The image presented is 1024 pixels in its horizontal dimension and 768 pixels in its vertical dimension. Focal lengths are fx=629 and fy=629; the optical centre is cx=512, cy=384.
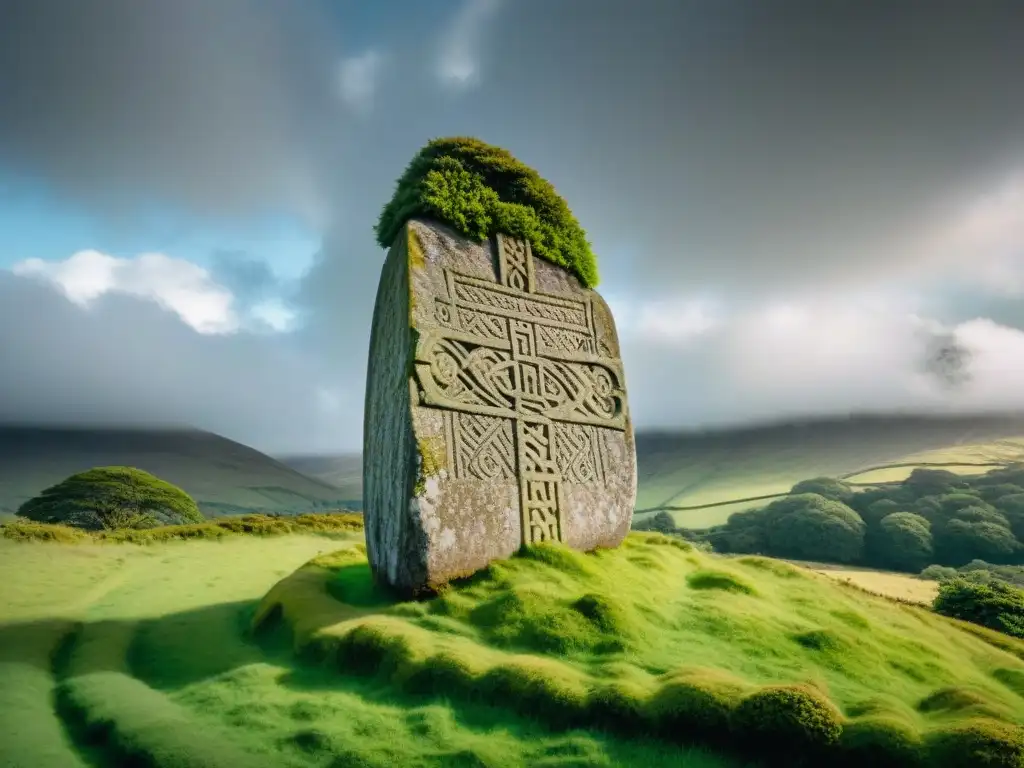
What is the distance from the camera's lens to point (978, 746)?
4.03 meters

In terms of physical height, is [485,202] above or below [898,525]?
above

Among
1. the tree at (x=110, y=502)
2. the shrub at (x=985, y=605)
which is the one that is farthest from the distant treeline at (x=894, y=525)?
the tree at (x=110, y=502)

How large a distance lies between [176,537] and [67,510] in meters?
11.6

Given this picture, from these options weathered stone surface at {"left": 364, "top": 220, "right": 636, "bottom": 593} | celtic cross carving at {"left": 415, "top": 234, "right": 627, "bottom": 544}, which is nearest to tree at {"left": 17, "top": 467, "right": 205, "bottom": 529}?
weathered stone surface at {"left": 364, "top": 220, "right": 636, "bottom": 593}

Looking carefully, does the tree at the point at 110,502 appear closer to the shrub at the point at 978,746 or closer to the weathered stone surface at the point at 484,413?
the weathered stone surface at the point at 484,413

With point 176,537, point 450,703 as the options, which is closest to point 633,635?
point 450,703

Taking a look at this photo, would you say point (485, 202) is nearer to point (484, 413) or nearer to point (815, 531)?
point (484, 413)

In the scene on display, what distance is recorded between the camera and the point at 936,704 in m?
5.57

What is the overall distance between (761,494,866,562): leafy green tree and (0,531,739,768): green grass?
28.3 meters

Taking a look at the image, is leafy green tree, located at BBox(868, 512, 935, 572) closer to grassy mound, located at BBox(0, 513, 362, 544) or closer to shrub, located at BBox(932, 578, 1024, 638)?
shrub, located at BBox(932, 578, 1024, 638)

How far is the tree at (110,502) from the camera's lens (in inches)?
993

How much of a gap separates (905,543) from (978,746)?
31.6m

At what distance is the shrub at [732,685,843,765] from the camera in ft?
14.3

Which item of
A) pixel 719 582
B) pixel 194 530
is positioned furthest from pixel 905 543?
pixel 194 530
